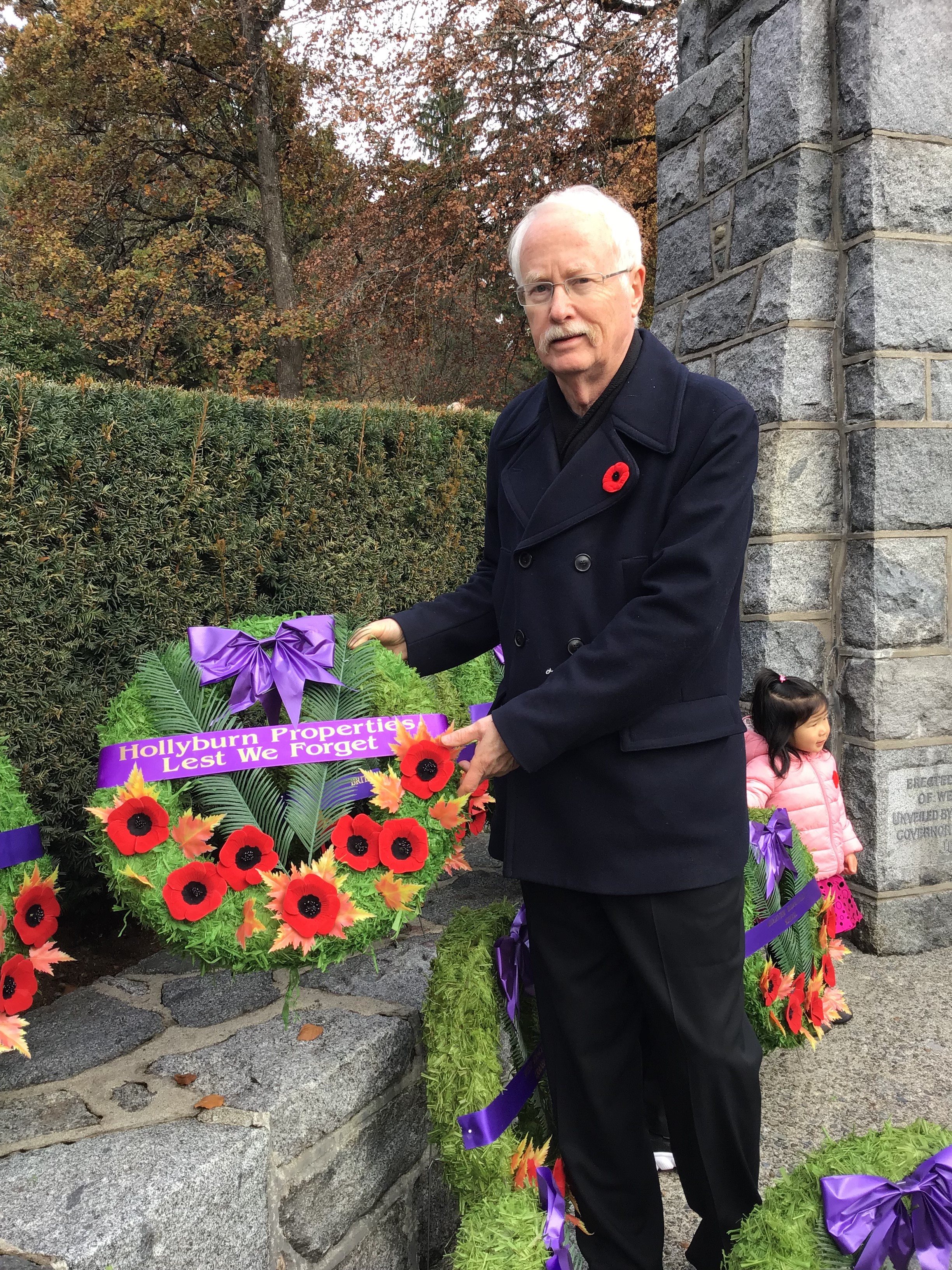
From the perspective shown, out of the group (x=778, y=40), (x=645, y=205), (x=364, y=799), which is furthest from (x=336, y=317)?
(x=364, y=799)

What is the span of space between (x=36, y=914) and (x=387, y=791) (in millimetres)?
798

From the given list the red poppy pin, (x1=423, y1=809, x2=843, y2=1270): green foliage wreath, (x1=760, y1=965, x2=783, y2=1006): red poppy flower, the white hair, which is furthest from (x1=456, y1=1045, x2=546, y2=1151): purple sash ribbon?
the white hair

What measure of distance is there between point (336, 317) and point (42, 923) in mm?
10404

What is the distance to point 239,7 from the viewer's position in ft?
39.8

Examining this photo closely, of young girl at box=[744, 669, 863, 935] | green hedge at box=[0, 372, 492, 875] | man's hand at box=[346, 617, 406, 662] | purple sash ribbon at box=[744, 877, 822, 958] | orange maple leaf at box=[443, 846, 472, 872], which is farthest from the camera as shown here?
young girl at box=[744, 669, 863, 935]

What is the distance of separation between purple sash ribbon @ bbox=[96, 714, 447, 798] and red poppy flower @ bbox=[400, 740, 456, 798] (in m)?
0.07

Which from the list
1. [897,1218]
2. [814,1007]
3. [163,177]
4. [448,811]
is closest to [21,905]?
[448,811]

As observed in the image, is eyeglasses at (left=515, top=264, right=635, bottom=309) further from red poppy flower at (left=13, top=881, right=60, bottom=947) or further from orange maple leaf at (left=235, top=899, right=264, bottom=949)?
red poppy flower at (left=13, top=881, right=60, bottom=947)

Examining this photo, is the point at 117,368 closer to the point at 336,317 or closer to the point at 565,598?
the point at 336,317

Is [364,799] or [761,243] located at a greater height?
[761,243]

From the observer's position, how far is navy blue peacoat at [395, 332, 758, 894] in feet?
5.33

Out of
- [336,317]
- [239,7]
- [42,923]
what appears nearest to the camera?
[42,923]

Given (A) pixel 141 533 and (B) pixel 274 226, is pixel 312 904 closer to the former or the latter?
(A) pixel 141 533

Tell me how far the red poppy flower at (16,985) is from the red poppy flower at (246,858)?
0.45 m
